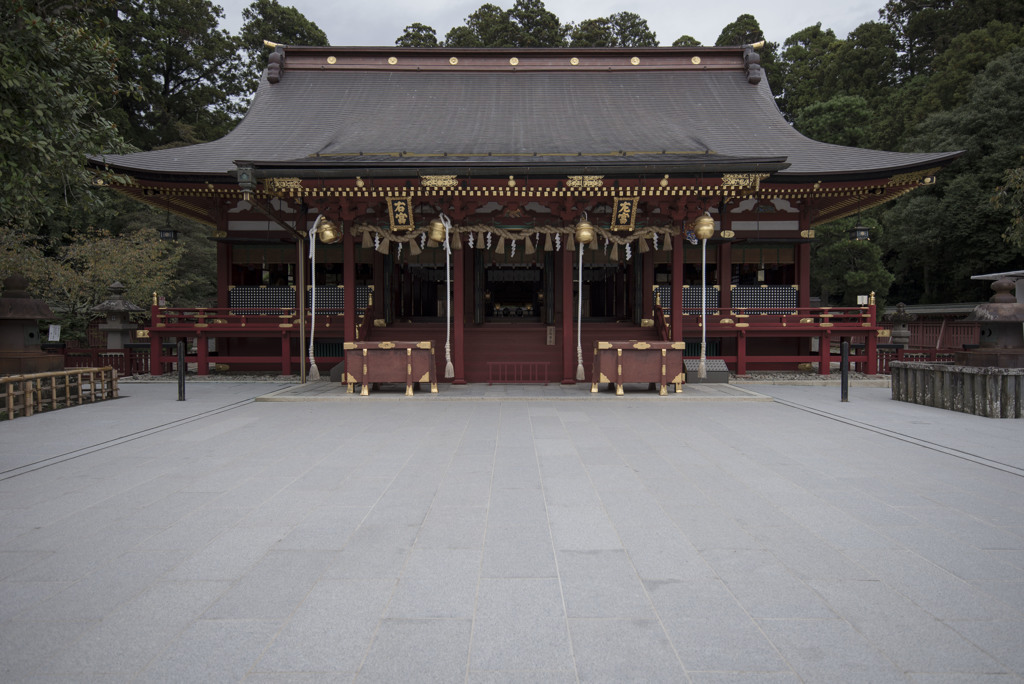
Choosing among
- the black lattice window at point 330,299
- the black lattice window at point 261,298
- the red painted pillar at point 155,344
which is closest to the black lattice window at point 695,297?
the black lattice window at point 330,299

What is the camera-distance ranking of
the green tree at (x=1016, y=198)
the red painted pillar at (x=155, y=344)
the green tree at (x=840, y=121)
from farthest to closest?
the green tree at (x=840, y=121) < the red painted pillar at (x=155, y=344) < the green tree at (x=1016, y=198)

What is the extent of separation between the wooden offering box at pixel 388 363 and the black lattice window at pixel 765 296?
9.07 meters

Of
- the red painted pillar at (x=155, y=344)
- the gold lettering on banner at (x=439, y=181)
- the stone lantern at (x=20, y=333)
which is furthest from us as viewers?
the red painted pillar at (x=155, y=344)

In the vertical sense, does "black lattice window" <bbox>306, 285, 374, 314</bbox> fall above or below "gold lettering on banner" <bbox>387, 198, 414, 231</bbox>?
below

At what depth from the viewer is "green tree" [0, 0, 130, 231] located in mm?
5199

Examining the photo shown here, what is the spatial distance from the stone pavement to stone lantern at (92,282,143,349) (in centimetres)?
904

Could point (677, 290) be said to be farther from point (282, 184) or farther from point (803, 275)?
point (282, 184)

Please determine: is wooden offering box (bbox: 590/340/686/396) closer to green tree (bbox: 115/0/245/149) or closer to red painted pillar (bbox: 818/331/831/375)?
red painted pillar (bbox: 818/331/831/375)

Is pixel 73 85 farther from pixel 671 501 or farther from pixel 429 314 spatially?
pixel 429 314

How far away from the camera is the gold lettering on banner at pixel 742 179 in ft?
33.6

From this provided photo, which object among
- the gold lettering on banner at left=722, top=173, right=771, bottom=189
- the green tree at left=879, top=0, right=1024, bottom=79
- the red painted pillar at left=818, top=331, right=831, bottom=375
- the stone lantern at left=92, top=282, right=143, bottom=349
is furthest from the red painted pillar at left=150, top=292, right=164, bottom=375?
the green tree at left=879, top=0, right=1024, bottom=79

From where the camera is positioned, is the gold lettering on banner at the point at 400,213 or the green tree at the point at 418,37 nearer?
the gold lettering on banner at the point at 400,213

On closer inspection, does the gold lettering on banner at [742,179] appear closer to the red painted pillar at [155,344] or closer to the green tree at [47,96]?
the green tree at [47,96]

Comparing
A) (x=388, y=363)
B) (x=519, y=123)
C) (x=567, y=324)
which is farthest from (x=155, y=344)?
(x=519, y=123)
